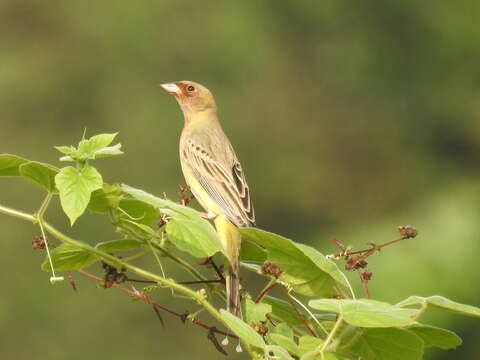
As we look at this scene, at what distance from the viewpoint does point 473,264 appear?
11844mm

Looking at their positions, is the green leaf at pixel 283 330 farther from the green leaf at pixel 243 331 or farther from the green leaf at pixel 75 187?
the green leaf at pixel 75 187

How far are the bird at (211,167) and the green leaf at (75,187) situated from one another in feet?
3.59

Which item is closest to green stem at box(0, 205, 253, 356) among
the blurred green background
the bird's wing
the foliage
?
the foliage

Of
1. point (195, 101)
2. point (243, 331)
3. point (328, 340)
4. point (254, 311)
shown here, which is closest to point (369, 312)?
point (328, 340)

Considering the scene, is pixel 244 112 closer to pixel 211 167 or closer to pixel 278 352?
pixel 211 167

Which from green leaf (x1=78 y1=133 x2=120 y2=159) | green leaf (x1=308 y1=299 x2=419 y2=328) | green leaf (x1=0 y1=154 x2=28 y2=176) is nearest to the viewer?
green leaf (x1=308 y1=299 x2=419 y2=328)

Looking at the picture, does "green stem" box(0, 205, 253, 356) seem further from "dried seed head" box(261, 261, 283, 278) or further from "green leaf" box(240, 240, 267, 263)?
"green leaf" box(240, 240, 267, 263)

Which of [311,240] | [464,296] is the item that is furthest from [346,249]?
[311,240]

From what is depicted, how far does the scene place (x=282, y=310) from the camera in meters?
2.31

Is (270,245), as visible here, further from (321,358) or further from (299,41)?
(299,41)

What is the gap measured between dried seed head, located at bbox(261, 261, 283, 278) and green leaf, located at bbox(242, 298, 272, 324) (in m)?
0.07

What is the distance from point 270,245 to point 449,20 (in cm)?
1766

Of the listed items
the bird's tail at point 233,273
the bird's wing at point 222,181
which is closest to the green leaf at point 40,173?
the bird's tail at point 233,273

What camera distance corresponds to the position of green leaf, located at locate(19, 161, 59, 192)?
78.9 inches
